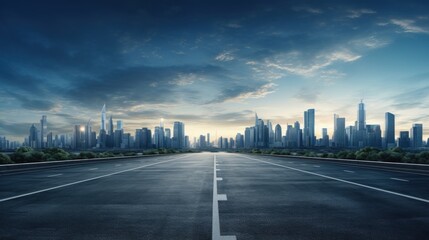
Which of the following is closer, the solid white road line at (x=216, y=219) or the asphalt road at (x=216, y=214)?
the solid white road line at (x=216, y=219)

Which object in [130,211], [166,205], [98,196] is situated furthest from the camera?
[98,196]

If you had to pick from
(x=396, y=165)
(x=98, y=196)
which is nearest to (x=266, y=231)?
(x=98, y=196)

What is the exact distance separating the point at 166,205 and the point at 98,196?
9.94 feet

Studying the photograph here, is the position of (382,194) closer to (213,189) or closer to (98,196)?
(213,189)

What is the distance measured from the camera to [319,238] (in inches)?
260

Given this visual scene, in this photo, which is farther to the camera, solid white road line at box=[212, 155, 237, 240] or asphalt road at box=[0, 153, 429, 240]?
asphalt road at box=[0, 153, 429, 240]

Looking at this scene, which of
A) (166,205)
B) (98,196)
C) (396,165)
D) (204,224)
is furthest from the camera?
(396,165)

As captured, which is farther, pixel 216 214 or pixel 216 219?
pixel 216 214

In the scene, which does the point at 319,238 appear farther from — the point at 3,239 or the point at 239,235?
the point at 3,239

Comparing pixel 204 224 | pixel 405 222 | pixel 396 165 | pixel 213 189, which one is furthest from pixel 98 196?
pixel 396 165

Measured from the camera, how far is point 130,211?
9.35 m

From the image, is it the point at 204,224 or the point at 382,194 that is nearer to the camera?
the point at 204,224

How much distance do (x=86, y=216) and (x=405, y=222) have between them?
6.78 metres

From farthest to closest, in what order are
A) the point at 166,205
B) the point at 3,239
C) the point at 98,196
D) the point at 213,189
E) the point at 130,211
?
the point at 213,189 < the point at 98,196 < the point at 166,205 < the point at 130,211 < the point at 3,239
